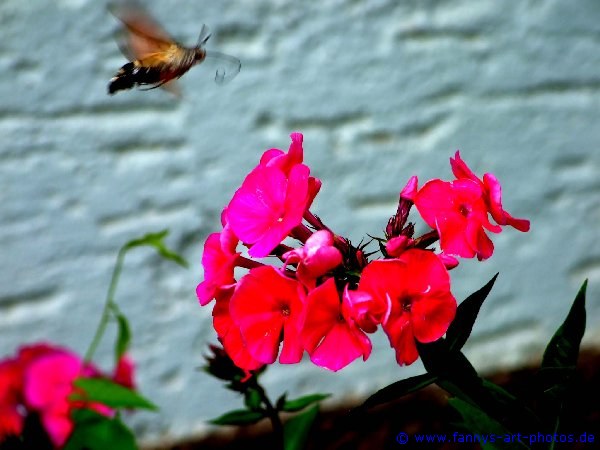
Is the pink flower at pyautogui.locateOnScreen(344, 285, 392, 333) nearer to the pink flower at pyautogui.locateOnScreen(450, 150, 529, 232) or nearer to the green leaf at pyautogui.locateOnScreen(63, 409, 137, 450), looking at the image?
the pink flower at pyautogui.locateOnScreen(450, 150, 529, 232)

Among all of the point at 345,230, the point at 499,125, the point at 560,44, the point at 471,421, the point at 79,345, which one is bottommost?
the point at 471,421

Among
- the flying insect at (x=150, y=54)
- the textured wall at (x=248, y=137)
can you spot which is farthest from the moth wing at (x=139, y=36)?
the textured wall at (x=248, y=137)

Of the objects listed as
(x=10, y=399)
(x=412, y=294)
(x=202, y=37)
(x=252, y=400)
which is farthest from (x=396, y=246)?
(x=202, y=37)

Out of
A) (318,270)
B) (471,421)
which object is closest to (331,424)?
(471,421)

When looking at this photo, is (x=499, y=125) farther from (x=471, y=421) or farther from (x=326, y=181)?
(x=471, y=421)

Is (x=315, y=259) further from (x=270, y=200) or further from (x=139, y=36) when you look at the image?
(x=139, y=36)

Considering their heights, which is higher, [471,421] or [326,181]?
[326,181]

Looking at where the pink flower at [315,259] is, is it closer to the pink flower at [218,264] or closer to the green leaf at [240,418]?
the pink flower at [218,264]

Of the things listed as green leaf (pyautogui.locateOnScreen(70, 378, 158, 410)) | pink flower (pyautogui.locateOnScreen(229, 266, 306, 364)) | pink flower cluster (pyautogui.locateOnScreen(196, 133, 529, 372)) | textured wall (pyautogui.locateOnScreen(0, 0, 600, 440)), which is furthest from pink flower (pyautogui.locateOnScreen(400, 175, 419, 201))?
textured wall (pyautogui.locateOnScreen(0, 0, 600, 440))
